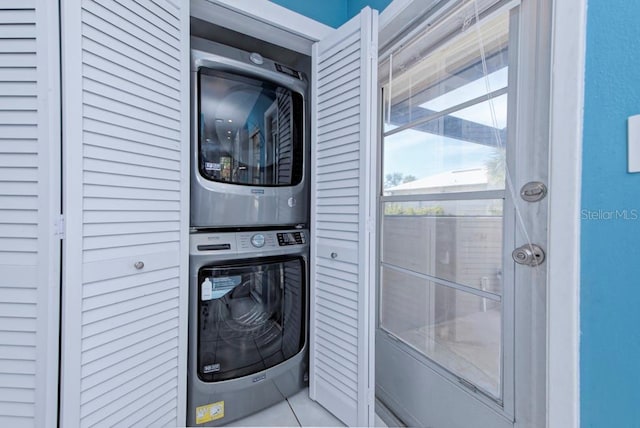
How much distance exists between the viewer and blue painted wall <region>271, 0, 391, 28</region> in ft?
4.88

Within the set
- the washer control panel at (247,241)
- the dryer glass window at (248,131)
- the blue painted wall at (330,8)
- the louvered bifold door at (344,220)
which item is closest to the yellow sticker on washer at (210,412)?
the louvered bifold door at (344,220)

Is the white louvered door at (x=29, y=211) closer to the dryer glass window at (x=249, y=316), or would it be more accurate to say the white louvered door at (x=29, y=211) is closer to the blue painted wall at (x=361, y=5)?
the dryer glass window at (x=249, y=316)

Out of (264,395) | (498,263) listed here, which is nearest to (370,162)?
(498,263)

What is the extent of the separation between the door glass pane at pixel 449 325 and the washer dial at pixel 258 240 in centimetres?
76

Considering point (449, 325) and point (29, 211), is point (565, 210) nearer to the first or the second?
point (449, 325)

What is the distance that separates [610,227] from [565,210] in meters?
0.09

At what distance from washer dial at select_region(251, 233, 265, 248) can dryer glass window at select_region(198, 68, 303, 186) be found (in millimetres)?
270

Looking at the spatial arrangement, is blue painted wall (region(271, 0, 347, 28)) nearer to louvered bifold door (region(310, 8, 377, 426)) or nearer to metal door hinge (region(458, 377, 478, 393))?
louvered bifold door (region(310, 8, 377, 426))

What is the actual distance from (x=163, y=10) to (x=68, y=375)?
136 cm

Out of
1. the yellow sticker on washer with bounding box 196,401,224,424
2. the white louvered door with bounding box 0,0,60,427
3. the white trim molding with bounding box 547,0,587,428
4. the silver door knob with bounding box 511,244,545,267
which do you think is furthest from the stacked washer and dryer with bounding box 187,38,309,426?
the white trim molding with bounding box 547,0,587,428

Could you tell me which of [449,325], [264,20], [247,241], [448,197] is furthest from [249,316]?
[264,20]

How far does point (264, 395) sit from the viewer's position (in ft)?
4.57

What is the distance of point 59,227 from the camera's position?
0.82m

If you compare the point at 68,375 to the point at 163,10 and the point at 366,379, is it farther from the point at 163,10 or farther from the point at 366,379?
the point at 163,10
